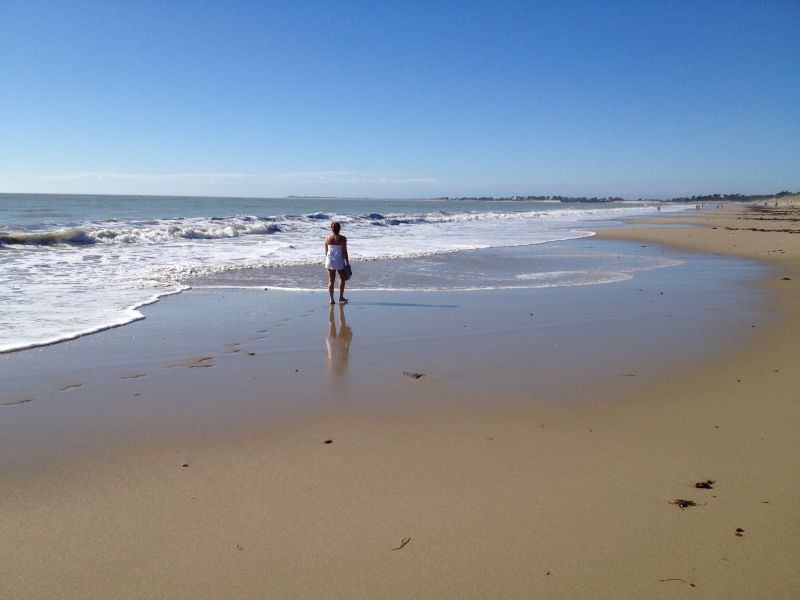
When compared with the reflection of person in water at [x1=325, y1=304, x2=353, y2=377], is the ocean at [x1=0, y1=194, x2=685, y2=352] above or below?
above

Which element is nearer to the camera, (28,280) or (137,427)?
(137,427)

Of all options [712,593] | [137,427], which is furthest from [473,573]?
[137,427]

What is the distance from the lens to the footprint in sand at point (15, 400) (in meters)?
4.80

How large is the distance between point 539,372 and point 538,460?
213 cm

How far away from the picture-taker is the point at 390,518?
10.1 feet

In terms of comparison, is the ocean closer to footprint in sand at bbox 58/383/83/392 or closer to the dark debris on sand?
footprint in sand at bbox 58/383/83/392

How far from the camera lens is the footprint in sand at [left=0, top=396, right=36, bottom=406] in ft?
15.8

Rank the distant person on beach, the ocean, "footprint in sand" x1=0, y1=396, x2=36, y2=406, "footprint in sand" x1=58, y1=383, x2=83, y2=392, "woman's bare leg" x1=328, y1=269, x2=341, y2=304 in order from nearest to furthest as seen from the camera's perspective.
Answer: "footprint in sand" x1=0, y1=396, x2=36, y2=406 < "footprint in sand" x1=58, y1=383, x2=83, y2=392 < the ocean < "woman's bare leg" x1=328, y1=269, x2=341, y2=304 < the distant person on beach

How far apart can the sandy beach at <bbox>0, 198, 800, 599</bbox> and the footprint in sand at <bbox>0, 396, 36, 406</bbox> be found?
105mm

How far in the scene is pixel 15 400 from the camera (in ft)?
16.0

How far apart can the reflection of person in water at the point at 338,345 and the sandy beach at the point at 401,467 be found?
2.3 inches

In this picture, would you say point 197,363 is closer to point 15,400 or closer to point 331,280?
point 15,400

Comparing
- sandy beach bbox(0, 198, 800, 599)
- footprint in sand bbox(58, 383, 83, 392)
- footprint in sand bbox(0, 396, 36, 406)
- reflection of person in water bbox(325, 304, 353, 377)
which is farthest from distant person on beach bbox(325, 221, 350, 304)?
footprint in sand bbox(0, 396, 36, 406)

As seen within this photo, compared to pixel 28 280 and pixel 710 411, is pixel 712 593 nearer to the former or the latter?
pixel 710 411
